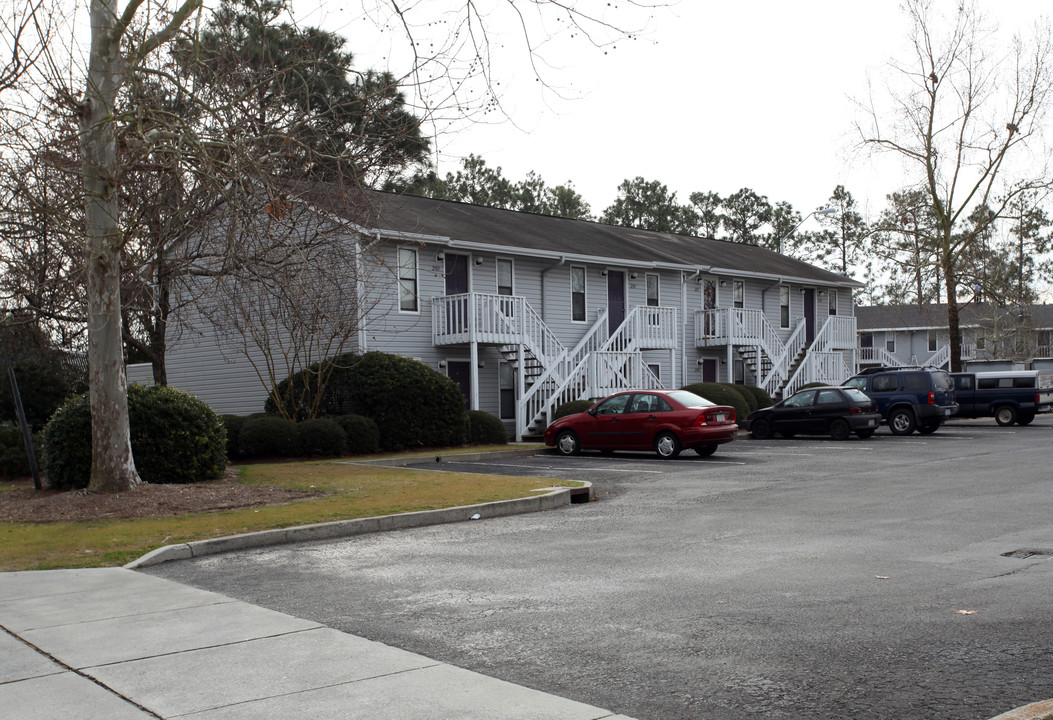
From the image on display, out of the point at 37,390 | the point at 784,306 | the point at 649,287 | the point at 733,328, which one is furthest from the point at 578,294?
the point at 37,390

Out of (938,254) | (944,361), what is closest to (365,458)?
(938,254)

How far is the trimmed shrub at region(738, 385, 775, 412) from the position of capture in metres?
33.9

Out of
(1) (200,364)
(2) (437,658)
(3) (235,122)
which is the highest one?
(3) (235,122)

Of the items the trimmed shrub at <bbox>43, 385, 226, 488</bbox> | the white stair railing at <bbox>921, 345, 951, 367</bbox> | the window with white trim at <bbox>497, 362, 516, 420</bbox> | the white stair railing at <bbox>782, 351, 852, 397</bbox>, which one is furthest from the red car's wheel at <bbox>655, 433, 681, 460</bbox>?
the white stair railing at <bbox>921, 345, 951, 367</bbox>

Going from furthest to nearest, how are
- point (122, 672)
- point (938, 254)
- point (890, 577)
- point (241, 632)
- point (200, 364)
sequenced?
point (938, 254) → point (200, 364) → point (890, 577) → point (241, 632) → point (122, 672)

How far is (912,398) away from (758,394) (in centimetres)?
679

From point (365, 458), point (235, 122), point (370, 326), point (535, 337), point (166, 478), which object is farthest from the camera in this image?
point (535, 337)

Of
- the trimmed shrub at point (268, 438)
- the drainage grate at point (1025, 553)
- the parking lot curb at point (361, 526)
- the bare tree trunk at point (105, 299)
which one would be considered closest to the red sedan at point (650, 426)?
the trimmed shrub at point (268, 438)

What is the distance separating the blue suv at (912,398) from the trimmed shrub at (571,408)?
8937 millimetres

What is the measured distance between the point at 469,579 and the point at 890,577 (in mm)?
3384

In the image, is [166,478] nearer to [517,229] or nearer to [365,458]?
[365,458]

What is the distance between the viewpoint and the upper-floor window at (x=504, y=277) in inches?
1178

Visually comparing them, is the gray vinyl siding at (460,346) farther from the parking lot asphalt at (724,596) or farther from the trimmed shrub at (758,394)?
the parking lot asphalt at (724,596)

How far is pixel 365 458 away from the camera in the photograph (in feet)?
73.0
